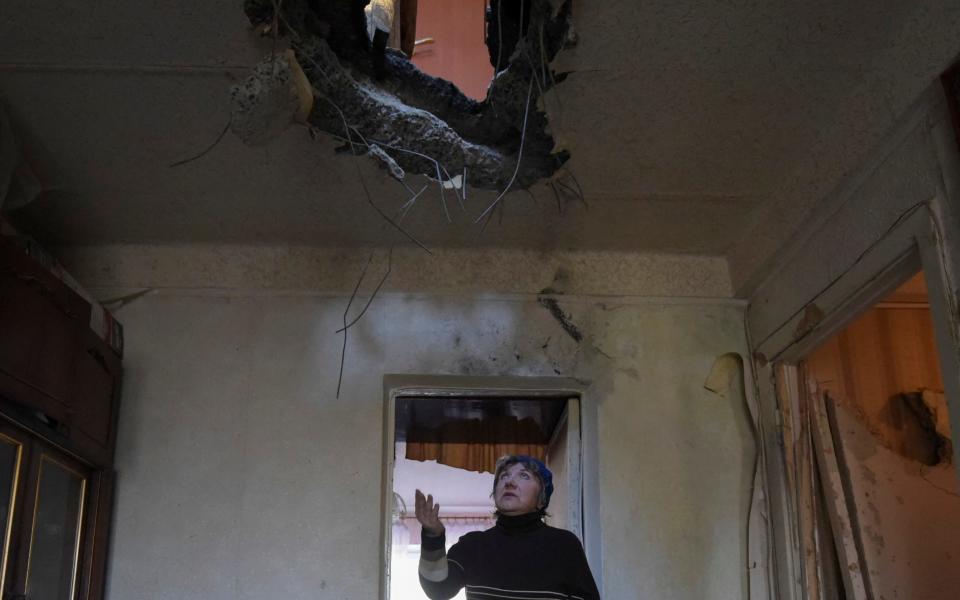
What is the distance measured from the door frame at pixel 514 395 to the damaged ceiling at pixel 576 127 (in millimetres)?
505

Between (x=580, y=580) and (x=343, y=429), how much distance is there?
3.10ft

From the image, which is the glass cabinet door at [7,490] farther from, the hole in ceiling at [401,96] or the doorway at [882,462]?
the doorway at [882,462]

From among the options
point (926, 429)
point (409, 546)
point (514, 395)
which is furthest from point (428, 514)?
point (409, 546)

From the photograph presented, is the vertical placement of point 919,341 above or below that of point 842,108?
below

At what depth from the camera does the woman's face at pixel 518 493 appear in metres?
3.19

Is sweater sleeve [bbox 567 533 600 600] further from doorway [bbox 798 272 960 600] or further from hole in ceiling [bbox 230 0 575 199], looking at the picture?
hole in ceiling [bbox 230 0 575 199]

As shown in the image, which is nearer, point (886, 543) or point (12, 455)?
point (12, 455)

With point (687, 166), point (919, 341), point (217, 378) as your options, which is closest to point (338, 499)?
point (217, 378)

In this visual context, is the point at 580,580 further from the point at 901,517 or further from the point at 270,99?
the point at 270,99

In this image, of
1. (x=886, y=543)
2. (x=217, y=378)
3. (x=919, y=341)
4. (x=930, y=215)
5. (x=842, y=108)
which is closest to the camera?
(x=930, y=215)

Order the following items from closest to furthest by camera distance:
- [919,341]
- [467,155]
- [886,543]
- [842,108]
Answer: [842,108], [467,155], [886,543], [919,341]

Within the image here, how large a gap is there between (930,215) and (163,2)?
191 cm

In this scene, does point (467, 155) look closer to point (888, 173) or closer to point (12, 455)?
point (888, 173)

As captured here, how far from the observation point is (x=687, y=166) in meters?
3.08
